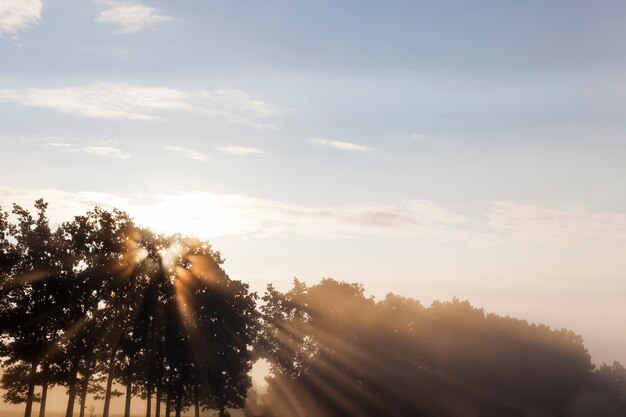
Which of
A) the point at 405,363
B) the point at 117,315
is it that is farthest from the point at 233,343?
the point at 405,363

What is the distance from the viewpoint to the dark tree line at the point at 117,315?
5003 cm

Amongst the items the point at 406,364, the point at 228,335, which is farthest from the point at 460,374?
the point at 228,335

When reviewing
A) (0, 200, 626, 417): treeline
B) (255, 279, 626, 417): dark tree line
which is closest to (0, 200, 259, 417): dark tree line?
(0, 200, 626, 417): treeline

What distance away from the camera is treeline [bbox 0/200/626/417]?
167ft

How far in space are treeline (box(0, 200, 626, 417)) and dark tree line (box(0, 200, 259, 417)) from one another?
0.12 m

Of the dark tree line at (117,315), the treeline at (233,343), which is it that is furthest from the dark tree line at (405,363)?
the dark tree line at (117,315)

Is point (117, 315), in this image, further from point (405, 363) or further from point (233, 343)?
point (405, 363)

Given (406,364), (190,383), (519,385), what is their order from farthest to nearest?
1. (519,385)
2. (406,364)
3. (190,383)

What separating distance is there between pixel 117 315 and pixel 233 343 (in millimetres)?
14200

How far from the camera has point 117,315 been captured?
55750 mm

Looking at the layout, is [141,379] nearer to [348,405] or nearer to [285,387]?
[285,387]

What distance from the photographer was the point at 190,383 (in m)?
64.5

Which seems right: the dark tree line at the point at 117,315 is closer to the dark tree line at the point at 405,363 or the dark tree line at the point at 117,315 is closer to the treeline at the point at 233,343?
the treeline at the point at 233,343

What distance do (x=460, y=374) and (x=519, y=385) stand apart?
11674mm
